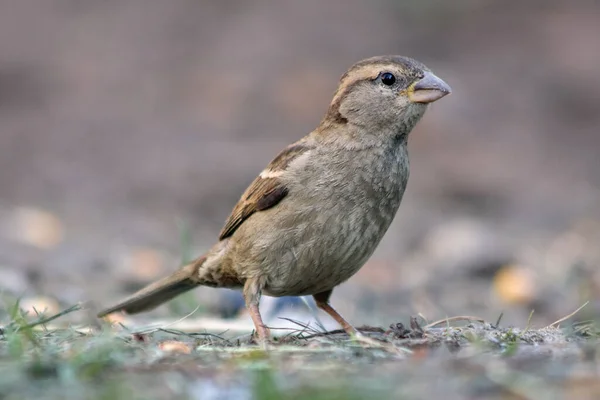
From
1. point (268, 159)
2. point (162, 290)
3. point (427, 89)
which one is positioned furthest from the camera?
point (268, 159)

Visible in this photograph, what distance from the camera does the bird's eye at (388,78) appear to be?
18.3 feet

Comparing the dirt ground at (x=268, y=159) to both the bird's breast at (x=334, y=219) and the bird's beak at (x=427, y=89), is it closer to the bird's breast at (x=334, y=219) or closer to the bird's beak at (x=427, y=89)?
the bird's breast at (x=334, y=219)

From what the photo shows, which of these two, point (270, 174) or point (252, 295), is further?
point (270, 174)

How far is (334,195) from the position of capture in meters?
5.23

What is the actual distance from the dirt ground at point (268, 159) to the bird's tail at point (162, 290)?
7.0 inches

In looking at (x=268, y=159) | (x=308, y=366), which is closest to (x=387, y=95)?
(x=308, y=366)

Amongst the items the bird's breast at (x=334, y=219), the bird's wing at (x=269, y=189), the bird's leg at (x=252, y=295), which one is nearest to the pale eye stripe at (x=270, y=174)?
the bird's wing at (x=269, y=189)

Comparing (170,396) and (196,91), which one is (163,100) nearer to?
(196,91)

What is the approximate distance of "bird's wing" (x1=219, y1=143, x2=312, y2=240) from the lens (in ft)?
18.0

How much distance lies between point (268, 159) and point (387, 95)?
6329mm

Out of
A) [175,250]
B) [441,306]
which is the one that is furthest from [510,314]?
[175,250]

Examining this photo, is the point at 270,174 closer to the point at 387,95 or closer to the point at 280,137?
the point at 387,95

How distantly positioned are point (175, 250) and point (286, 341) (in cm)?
503

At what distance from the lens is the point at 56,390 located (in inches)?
142
